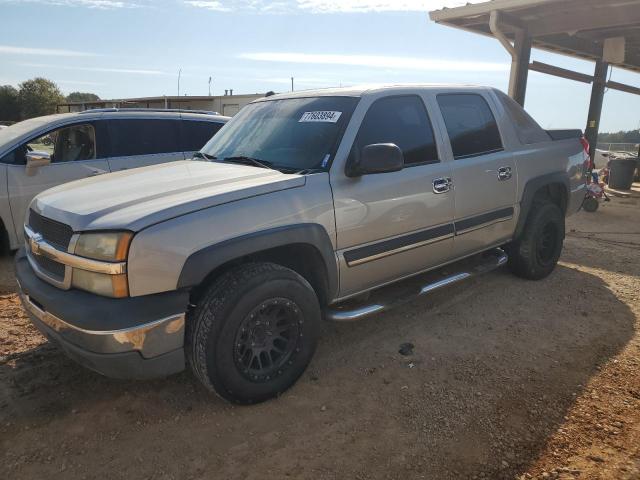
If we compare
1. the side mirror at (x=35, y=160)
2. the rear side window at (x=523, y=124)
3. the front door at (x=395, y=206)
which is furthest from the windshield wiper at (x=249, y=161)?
the side mirror at (x=35, y=160)

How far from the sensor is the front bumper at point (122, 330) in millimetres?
2352

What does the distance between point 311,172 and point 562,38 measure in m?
11.1

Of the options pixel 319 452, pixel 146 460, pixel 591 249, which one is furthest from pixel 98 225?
pixel 591 249

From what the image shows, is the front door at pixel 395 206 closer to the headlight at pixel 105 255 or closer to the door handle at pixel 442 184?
the door handle at pixel 442 184

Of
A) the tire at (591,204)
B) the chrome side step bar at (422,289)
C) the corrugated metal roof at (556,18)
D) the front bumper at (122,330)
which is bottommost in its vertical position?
the tire at (591,204)

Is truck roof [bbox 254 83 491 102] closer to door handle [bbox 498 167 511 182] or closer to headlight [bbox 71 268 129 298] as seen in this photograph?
door handle [bbox 498 167 511 182]

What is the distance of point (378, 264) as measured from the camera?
11.1ft

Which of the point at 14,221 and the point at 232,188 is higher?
the point at 232,188

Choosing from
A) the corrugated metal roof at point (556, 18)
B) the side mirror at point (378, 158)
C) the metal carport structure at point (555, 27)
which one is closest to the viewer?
the side mirror at point (378, 158)

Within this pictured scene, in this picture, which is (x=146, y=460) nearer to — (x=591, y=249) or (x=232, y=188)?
(x=232, y=188)

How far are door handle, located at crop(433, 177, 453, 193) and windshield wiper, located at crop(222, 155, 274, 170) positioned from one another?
123cm

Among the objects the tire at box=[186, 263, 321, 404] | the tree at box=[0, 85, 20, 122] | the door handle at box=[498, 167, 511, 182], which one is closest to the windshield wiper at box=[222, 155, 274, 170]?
the tire at box=[186, 263, 321, 404]

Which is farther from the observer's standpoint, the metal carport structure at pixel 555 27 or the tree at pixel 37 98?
the tree at pixel 37 98

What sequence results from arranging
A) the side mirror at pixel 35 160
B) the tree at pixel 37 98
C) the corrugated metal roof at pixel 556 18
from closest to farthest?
the side mirror at pixel 35 160, the corrugated metal roof at pixel 556 18, the tree at pixel 37 98
